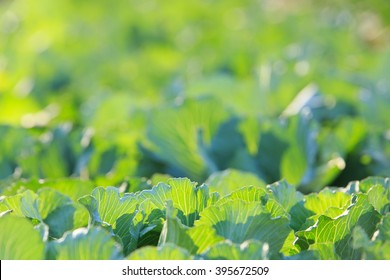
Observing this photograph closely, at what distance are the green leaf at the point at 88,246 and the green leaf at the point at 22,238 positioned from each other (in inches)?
1.9

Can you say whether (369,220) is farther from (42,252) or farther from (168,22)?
(168,22)

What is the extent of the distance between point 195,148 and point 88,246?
3.89ft

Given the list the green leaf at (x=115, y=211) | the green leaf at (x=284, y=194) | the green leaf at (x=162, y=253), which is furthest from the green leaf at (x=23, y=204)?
the green leaf at (x=284, y=194)

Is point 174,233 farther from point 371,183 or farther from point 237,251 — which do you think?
point 371,183

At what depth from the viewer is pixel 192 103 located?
8.93ft

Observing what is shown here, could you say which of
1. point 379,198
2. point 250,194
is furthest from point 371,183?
point 250,194

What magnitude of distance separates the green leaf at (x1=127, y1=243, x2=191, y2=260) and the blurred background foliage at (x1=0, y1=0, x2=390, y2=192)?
2.01 feet

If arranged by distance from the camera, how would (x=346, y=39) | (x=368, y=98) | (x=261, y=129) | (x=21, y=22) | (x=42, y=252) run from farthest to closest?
1. (x=21, y=22)
2. (x=346, y=39)
3. (x=368, y=98)
4. (x=261, y=129)
5. (x=42, y=252)

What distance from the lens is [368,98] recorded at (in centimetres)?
321

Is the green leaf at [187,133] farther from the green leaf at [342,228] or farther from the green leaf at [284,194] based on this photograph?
the green leaf at [342,228]

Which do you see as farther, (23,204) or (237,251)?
(23,204)

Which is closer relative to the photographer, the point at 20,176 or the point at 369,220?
the point at 369,220

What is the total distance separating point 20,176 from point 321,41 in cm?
318
